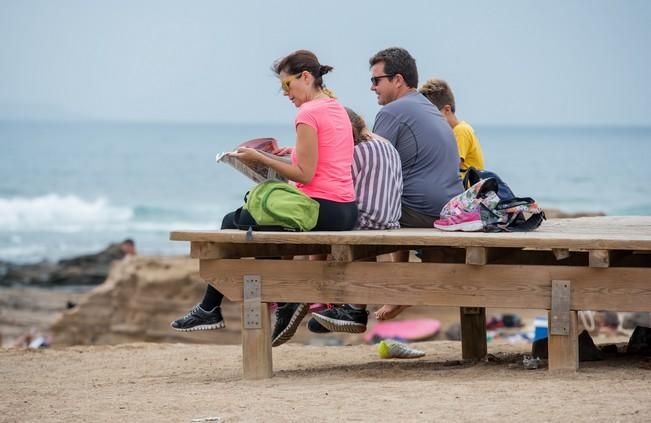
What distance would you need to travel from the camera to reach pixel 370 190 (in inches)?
265

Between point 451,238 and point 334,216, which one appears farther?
point 334,216

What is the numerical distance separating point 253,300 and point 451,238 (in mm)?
1217

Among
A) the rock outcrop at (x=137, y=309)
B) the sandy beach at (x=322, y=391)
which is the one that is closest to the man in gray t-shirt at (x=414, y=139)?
the sandy beach at (x=322, y=391)

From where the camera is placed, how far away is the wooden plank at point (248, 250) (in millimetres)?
6441

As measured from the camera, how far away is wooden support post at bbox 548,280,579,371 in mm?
6059

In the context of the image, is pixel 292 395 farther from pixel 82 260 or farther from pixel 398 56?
pixel 82 260

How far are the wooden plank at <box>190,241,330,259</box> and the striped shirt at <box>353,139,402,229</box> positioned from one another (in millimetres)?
337

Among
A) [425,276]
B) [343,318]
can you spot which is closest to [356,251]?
[425,276]

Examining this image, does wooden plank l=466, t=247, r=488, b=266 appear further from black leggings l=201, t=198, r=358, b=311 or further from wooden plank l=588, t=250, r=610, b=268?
black leggings l=201, t=198, r=358, b=311

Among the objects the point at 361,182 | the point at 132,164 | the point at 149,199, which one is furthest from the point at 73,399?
the point at 132,164

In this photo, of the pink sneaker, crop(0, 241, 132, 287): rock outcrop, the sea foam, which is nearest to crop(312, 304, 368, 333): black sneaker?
the pink sneaker

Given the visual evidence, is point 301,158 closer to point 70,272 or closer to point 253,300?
point 253,300

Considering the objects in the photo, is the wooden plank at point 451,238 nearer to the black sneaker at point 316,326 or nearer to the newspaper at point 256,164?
the newspaper at point 256,164

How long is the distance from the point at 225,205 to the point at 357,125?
46.2 meters
